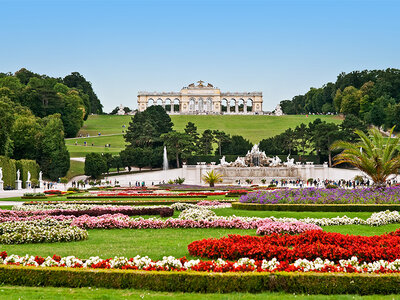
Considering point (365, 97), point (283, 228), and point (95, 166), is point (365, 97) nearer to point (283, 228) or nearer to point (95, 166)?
point (95, 166)

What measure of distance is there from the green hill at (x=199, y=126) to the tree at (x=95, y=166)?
1238cm

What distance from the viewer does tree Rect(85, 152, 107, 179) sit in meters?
51.8

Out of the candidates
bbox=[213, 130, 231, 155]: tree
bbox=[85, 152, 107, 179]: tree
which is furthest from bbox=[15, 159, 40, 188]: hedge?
bbox=[213, 130, 231, 155]: tree

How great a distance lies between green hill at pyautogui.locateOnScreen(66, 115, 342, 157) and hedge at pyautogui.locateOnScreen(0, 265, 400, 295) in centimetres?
5831

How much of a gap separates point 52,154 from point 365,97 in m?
53.5

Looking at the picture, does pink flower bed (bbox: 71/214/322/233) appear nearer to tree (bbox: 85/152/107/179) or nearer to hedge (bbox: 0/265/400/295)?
hedge (bbox: 0/265/400/295)

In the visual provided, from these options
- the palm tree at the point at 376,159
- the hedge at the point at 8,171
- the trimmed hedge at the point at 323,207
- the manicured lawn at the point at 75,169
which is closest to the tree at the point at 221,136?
the manicured lawn at the point at 75,169

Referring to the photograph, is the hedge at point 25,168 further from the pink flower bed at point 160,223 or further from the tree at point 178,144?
the pink flower bed at point 160,223

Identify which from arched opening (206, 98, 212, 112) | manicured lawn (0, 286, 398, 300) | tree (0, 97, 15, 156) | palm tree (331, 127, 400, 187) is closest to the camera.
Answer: manicured lawn (0, 286, 398, 300)

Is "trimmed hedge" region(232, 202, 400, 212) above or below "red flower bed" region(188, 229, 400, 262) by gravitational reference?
below

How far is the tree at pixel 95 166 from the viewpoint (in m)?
51.8

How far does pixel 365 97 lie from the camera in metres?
84.8

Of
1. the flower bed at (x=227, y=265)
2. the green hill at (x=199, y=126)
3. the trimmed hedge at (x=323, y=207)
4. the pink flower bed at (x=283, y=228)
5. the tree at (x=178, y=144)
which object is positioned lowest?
the trimmed hedge at (x=323, y=207)

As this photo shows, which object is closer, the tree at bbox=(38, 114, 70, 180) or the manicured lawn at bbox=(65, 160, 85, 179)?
the tree at bbox=(38, 114, 70, 180)
